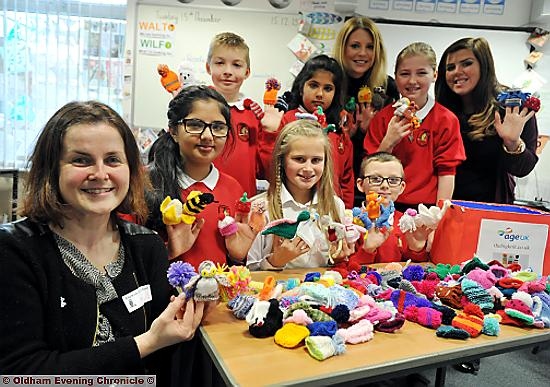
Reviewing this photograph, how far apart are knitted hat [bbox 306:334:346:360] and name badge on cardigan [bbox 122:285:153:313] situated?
46 centimetres

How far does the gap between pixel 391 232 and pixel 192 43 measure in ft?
8.20

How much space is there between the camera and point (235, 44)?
88.9 inches

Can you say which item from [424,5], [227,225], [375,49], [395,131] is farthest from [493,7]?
[227,225]

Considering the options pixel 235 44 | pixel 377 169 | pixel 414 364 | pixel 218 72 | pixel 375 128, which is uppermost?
pixel 235 44

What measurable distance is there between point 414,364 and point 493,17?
3712 mm

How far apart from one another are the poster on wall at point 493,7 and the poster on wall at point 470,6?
2.4 inches

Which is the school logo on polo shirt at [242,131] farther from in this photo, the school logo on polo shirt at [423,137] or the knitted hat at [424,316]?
the knitted hat at [424,316]

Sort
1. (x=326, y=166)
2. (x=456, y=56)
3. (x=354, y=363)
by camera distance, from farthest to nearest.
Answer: (x=456, y=56)
(x=326, y=166)
(x=354, y=363)

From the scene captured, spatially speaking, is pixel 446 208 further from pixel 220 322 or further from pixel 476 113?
pixel 220 322

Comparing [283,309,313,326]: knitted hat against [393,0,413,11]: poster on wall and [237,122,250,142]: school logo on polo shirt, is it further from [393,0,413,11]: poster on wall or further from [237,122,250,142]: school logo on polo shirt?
[393,0,413,11]: poster on wall

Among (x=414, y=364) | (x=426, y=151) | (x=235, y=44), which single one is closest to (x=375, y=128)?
(x=426, y=151)

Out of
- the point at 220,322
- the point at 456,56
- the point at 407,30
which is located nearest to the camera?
the point at 220,322

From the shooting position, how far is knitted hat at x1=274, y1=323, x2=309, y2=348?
1096mm

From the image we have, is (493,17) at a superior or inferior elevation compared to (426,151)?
superior
